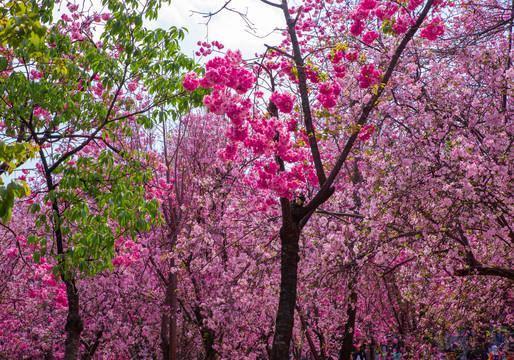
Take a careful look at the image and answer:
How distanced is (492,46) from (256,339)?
10284 millimetres

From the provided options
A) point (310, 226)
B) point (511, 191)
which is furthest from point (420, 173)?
point (310, 226)

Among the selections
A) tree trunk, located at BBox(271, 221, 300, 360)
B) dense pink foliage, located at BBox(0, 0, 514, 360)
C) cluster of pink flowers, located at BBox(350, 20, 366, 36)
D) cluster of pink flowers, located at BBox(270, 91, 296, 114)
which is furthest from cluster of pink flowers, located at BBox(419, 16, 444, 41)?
tree trunk, located at BBox(271, 221, 300, 360)

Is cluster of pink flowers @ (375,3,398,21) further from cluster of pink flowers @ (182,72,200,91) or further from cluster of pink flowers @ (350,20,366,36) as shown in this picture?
cluster of pink flowers @ (182,72,200,91)

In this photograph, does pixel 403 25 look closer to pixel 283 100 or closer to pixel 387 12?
pixel 387 12

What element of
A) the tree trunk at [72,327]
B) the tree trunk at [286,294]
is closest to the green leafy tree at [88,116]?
the tree trunk at [72,327]

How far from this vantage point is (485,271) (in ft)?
23.0

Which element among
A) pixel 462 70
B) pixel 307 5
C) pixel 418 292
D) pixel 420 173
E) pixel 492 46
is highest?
pixel 307 5

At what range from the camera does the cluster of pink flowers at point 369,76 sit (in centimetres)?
642

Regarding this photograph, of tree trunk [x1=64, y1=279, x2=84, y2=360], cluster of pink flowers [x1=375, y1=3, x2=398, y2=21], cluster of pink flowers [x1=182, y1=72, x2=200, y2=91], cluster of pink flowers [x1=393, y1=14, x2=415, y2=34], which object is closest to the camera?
cluster of pink flowers [x1=182, y1=72, x2=200, y2=91]

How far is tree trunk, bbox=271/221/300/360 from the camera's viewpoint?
578 cm

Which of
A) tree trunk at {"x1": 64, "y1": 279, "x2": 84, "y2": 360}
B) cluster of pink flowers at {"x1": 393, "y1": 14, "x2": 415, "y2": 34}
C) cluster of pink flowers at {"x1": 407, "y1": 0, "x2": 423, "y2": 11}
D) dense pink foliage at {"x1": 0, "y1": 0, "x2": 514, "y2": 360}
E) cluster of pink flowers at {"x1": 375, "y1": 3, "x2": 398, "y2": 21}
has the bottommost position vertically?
tree trunk at {"x1": 64, "y1": 279, "x2": 84, "y2": 360}

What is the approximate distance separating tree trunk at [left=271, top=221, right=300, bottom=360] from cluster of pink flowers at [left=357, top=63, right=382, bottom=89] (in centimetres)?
235

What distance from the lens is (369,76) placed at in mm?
6516

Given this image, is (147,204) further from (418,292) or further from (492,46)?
(492,46)
